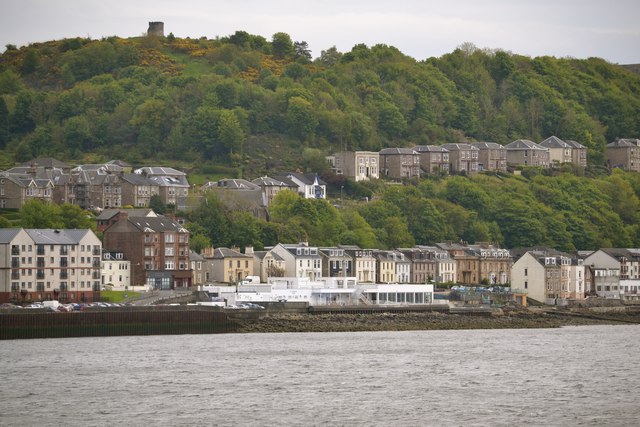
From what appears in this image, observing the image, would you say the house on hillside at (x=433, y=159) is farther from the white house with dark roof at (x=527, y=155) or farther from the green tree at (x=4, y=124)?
the green tree at (x=4, y=124)

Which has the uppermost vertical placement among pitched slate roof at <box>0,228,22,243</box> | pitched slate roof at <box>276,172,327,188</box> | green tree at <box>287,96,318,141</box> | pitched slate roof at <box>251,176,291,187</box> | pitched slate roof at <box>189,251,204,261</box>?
green tree at <box>287,96,318,141</box>

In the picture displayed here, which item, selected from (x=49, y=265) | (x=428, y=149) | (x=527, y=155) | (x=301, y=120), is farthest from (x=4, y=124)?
(x=49, y=265)

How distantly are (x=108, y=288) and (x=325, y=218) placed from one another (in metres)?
32.1

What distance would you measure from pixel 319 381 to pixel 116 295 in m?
40.1

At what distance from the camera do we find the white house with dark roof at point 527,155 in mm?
194375

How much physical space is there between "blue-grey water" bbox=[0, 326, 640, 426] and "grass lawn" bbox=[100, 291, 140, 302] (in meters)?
13.9

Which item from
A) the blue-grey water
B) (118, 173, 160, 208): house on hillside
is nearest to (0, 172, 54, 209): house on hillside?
(118, 173, 160, 208): house on hillside

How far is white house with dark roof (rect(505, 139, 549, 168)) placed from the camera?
638 feet

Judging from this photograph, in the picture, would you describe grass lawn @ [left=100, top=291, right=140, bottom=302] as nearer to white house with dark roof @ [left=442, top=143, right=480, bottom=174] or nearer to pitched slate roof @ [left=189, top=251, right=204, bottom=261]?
pitched slate roof @ [left=189, top=251, right=204, bottom=261]

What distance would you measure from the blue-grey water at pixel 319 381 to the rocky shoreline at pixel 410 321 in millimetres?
2802

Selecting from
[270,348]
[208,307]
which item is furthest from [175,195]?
[270,348]

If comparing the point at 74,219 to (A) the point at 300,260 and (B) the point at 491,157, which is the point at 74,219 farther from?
(B) the point at 491,157

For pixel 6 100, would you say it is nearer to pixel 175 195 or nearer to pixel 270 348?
pixel 175 195

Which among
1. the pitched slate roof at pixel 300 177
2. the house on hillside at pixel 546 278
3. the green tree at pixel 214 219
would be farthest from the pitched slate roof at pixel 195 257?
the pitched slate roof at pixel 300 177
